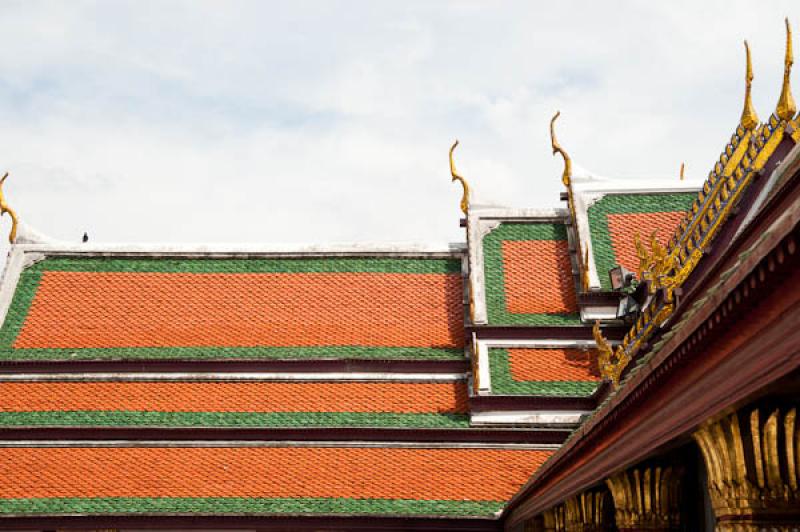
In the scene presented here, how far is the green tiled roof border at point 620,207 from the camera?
18455 mm

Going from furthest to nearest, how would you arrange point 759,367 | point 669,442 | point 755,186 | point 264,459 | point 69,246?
point 69,246 < point 264,459 < point 755,186 < point 669,442 < point 759,367

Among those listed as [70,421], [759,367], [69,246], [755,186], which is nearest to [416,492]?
[70,421]

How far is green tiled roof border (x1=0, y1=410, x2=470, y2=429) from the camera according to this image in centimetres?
1616

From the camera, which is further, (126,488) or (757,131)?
(126,488)

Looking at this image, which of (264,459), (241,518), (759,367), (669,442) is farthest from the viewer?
(264,459)

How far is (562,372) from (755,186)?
721 cm

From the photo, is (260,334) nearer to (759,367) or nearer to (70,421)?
(70,421)

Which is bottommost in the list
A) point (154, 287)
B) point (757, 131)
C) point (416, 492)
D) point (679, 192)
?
point (416, 492)

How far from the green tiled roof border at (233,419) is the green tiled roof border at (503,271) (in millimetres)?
2257

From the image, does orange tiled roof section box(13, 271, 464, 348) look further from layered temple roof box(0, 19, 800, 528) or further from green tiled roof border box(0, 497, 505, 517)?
green tiled roof border box(0, 497, 505, 517)

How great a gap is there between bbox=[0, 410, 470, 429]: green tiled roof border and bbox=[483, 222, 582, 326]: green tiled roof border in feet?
7.41

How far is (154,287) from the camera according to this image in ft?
63.3

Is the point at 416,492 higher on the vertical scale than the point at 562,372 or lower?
lower

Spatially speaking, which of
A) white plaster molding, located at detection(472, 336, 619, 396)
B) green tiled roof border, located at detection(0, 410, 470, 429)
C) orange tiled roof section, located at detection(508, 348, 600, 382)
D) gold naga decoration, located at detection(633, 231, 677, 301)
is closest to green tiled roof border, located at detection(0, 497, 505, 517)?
green tiled roof border, located at detection(0, 410, 470, 429)
